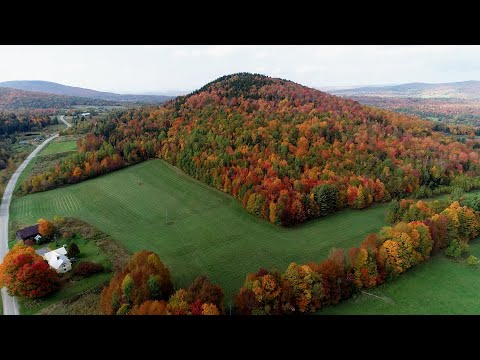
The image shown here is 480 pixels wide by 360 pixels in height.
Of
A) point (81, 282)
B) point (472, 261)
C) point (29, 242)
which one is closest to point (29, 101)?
point (29, 242)

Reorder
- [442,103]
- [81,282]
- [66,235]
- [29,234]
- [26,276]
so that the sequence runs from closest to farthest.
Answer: [26,276], [81,282], [29,234], [66,235], [442,103]

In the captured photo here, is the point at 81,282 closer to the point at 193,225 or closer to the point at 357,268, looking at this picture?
the point at 193,225

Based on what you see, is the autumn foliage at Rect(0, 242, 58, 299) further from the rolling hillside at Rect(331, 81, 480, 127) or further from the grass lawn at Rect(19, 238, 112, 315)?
the rolling hillside at Rect(331, 81, 480, 127)

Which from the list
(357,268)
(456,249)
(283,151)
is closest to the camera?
(357,268)

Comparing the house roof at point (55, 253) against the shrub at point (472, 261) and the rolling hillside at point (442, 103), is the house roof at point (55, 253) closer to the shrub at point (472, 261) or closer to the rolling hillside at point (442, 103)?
the shrub at point (472, 261)

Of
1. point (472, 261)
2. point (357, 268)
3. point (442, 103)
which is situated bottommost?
point (472, 261)
